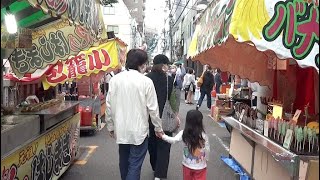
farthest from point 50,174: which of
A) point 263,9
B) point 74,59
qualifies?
point 74,59

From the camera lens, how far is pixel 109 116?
5035 millimetres

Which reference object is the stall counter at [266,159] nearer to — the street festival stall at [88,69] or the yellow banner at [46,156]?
the yellow banner at [46,156]

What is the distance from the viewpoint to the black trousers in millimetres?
6105

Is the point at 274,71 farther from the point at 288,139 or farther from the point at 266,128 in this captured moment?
the point at 288,139

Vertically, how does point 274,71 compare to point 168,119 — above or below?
above

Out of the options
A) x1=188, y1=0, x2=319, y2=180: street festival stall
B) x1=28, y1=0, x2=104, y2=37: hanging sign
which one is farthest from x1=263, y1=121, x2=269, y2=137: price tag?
x1=28, y1=0, x2=104, y2=37: hanging sign

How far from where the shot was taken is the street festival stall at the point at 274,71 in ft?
11.5

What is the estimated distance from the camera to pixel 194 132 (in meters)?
4.92

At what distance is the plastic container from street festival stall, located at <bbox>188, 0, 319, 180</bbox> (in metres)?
4.11

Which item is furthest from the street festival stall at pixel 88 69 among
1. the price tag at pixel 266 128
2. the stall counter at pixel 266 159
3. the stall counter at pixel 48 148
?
the price tag at pixel 266 128

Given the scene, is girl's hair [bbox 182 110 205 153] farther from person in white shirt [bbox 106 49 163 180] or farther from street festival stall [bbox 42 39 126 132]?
street festival stall [bbox 42 39 126 132]

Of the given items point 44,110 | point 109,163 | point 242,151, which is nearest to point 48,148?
point 44,110

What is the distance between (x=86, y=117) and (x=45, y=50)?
3.85 m

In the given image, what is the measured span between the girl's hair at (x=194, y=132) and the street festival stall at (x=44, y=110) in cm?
185
